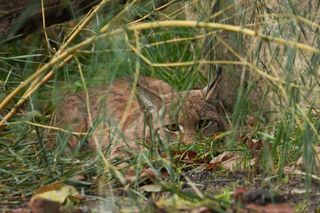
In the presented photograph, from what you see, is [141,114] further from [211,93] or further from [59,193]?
[59,193]

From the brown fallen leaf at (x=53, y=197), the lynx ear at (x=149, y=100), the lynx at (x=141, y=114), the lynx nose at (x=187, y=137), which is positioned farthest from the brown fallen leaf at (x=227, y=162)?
the brown fallen leaf at (x=53, y=197)

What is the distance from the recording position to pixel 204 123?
238 inches

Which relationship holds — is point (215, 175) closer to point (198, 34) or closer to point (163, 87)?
point (198, 34)

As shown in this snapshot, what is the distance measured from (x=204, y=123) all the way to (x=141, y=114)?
27.6 inches

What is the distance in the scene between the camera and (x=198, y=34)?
3.13m

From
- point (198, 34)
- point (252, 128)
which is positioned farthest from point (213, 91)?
point (198, 34)

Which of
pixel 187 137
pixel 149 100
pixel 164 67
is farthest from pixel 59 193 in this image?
pixel 187 137

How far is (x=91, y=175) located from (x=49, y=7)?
54.9 inches

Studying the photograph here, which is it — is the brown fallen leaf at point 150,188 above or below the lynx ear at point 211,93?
above

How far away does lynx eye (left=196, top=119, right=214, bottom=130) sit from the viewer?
19.6 ft

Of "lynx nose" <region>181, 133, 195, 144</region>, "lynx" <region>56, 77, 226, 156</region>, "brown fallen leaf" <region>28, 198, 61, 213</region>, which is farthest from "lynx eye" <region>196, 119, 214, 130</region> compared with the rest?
"brown fallen leaf" <region>28, 198, 61, 213</region>

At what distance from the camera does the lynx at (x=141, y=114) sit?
136 inches

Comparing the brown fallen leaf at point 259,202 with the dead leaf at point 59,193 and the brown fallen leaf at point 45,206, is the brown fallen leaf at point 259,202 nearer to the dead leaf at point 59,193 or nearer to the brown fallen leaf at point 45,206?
the brown fallen leaf at point 45,206

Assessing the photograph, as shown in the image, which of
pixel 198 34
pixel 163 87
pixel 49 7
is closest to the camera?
pixel 198 34
